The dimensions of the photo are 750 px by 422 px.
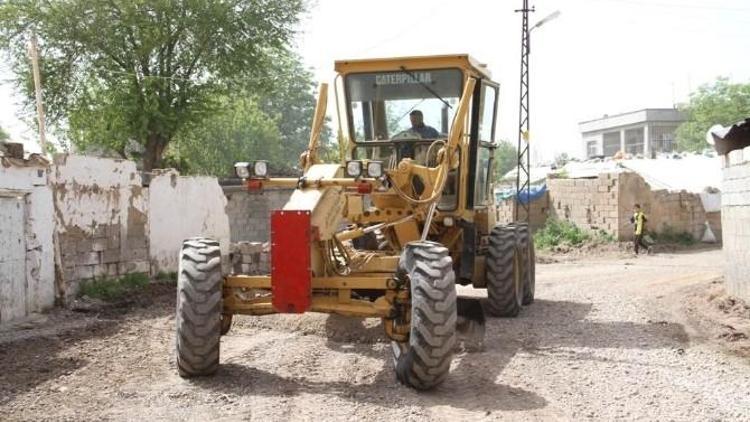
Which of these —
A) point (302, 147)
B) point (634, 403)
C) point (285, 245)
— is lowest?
point (634, 403)

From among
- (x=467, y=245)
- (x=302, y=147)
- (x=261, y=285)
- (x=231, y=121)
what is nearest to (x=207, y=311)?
(x=261, y=285)

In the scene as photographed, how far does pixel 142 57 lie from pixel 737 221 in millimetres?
20557

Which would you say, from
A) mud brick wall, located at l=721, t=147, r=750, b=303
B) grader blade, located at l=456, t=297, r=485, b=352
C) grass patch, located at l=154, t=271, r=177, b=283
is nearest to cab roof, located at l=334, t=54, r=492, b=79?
grader blade, located at l=456, t=297, r=485, b=352

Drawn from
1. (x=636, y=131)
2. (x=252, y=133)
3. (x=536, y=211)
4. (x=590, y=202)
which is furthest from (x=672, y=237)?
(x=636, y=131)

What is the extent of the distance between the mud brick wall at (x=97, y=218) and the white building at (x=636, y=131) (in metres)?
58.7

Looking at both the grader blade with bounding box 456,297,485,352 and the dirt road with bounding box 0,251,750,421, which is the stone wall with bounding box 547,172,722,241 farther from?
the grader blade with bounding box 456,297,485,352

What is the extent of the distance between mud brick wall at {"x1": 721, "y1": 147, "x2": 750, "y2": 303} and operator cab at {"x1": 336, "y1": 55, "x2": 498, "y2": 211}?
3.73 metres

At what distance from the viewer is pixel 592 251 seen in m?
23.5

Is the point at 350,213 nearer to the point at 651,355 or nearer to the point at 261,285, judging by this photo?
the point at 261,285

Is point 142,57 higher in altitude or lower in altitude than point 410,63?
higher

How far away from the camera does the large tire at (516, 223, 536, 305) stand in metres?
11.1

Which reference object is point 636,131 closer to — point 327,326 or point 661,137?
point 661,137

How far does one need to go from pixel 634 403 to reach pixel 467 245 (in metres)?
4.12

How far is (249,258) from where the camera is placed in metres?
15.7
